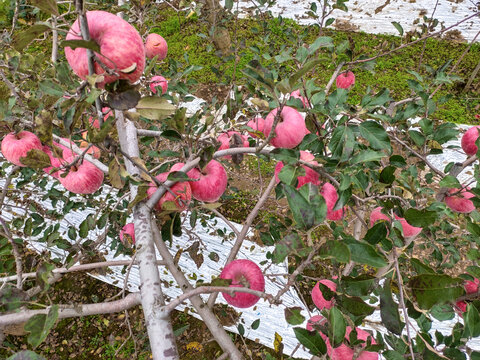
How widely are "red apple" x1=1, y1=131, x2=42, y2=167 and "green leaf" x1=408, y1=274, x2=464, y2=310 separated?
87 cm

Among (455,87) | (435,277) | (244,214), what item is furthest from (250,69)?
(455,87)

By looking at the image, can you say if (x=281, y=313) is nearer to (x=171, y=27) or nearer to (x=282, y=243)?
(x=282, y=243)

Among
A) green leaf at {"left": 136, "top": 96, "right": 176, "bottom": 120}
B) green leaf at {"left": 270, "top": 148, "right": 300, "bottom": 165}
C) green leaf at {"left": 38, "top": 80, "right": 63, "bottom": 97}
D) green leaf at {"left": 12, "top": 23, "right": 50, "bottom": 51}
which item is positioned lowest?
green leaf at {"left": 270, "top": 148, "right": 300, "bottom": 165}

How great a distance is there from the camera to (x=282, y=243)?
59 centimetres

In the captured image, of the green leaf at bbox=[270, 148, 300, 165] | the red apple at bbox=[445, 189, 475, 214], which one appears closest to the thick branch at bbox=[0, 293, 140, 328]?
the green leaf at bbox=[270, 148, 300, 165]

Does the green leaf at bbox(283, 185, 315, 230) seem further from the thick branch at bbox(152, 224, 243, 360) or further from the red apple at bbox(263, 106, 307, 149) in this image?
the thick branch at bbox(152, 224, 243, 360)

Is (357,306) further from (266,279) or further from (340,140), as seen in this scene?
(266,279)

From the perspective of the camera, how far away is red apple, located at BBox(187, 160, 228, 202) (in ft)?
2.63

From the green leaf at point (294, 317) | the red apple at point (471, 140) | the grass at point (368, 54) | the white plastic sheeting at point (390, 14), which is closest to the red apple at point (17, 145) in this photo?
the green leaf at point (294, 317)

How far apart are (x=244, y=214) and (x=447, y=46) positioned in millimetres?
3215

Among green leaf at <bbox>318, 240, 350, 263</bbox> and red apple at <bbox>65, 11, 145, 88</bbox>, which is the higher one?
red apple at <bbox>65, 11, 145, 88</bbox>

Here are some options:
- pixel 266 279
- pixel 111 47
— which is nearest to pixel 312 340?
pixel 111 47

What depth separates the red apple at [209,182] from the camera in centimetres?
80

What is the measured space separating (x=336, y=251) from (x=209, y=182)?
1.31 feet
